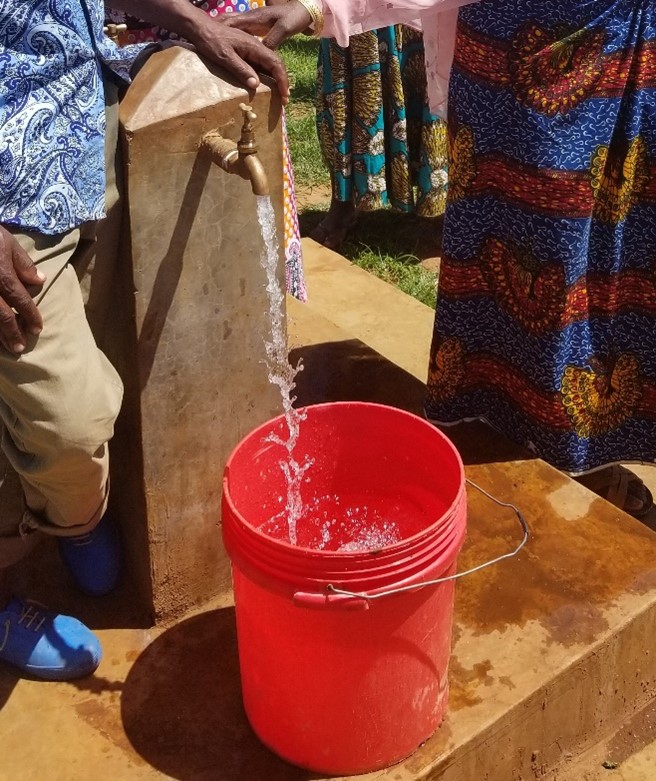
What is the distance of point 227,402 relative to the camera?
239 centimetres

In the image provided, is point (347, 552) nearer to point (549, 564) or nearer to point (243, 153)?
point (243, 153)

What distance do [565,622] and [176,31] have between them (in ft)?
4.99

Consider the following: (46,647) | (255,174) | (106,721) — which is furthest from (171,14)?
(106,721)

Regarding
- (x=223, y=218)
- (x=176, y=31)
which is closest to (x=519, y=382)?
(x=223, y=218)

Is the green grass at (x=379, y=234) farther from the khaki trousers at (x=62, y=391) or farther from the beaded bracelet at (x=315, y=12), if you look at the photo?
the khaki trousers at (x=62, y=391)

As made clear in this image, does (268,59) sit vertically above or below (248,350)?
above

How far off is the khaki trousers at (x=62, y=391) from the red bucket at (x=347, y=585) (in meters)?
0.27

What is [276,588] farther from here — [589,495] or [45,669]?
[589,495]

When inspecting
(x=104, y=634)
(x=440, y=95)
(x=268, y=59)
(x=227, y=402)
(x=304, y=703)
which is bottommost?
(x=104, y=634)

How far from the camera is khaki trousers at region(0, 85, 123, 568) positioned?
1.91 m

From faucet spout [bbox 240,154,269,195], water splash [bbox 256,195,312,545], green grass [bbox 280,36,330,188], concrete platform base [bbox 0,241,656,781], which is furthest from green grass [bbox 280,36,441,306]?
faucet spout [bbox 240,154,269,195]

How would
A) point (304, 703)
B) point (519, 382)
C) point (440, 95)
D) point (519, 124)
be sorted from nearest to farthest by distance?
point (304, 703), point (519, 124), point (519, 382), point (440, 95)

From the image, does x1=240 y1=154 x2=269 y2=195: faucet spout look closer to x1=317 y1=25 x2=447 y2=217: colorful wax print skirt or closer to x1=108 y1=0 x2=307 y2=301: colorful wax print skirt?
x1=108 y1=0 x2=307 y2=301: colorful wax print skirt

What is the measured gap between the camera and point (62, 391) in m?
1.94
